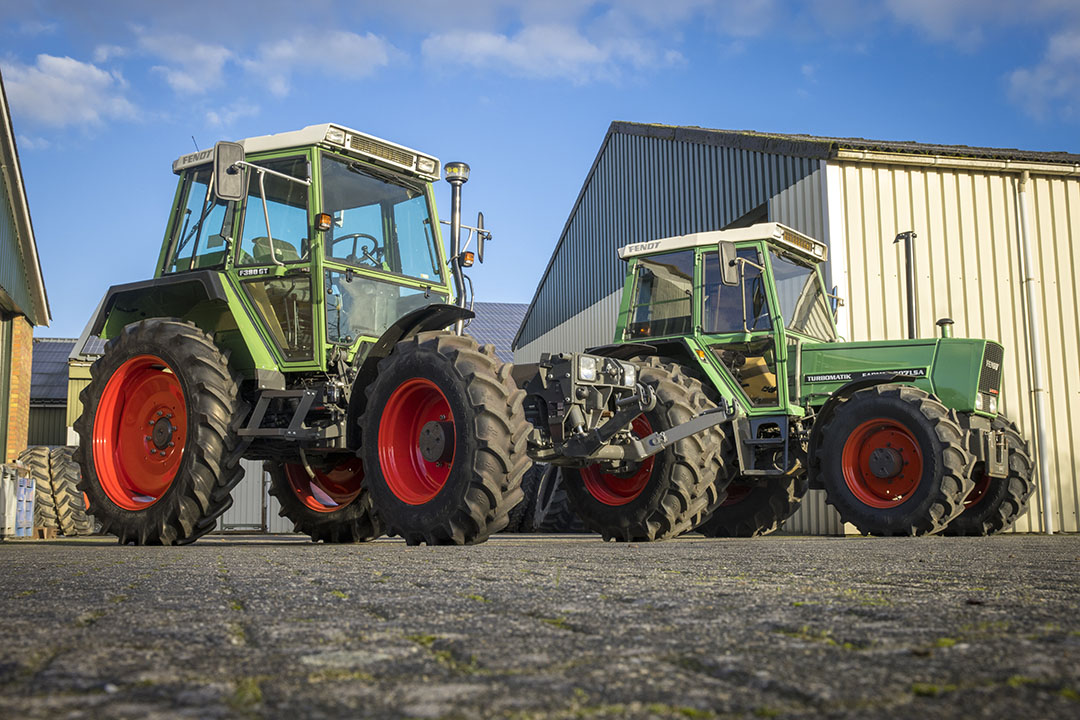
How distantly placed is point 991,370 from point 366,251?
6.08 metres

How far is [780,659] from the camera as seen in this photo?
5.24ft

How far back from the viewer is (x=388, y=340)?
679 cm

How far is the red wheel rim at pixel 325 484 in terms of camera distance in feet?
27.9

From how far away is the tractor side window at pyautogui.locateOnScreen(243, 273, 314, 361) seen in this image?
282 inches

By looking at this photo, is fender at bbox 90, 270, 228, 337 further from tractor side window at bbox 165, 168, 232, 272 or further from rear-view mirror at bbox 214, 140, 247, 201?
rear-view mirror at bbox 214, 140, 247, 201

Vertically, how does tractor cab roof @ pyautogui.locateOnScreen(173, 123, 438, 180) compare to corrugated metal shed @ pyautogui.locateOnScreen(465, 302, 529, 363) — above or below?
below

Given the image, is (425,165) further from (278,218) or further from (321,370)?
(321,370)

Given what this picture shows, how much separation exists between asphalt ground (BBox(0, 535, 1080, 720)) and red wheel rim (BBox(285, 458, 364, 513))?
5179mm

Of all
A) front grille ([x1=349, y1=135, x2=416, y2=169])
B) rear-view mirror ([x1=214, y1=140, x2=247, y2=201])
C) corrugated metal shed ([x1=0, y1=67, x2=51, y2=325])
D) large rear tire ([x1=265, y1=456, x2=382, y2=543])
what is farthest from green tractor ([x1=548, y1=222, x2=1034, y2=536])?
corrugated metal shed ([x1=0, y1=67, x2=51, y2=325])

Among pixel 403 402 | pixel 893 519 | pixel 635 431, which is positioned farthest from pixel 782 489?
pixel 403 402

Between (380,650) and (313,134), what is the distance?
6.10m

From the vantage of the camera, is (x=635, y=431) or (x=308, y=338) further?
(x=635, y=431)

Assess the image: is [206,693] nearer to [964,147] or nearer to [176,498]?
[176,498]

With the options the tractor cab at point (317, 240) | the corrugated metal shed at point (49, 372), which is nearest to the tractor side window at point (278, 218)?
the tractor cab at point (317, 240)
